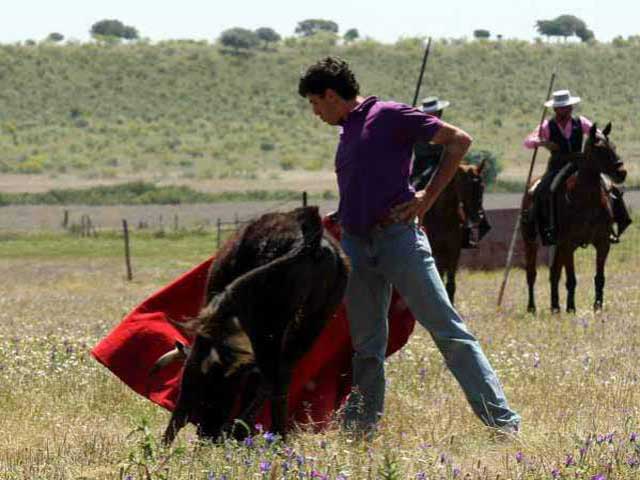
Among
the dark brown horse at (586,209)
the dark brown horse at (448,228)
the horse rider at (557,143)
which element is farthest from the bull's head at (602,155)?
the dark brown horse at (448,228)

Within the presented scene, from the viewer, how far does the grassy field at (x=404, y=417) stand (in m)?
6.35

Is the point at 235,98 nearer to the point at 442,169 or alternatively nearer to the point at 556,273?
the point at 556,273

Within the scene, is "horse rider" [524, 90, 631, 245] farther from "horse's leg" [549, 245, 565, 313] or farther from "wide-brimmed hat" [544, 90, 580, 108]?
"horse's leg" [549, 245, 565, 313]

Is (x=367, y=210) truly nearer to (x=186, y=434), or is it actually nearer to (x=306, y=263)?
(x=306, y=263)

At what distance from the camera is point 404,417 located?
27.1 feet

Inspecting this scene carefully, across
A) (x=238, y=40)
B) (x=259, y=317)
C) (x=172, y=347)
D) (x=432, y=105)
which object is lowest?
(x=238, y=40)

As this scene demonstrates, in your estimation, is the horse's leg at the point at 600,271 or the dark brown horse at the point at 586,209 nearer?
the dark brown horse at the point at 586,209

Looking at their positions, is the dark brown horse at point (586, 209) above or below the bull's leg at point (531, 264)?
above

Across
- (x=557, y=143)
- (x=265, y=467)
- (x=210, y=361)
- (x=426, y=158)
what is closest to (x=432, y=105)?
(x=426, y=158)

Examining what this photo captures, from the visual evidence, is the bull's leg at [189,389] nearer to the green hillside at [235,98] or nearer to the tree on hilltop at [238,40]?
the green hillside at [235,98]

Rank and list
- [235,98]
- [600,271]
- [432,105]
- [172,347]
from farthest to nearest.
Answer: [235,98] → [600,271] → [432,105] → [172,347]

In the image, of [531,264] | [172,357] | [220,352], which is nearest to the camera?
[220,352]

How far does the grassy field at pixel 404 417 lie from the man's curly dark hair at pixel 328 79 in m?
1.82

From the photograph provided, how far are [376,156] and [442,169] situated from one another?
1.23ft
